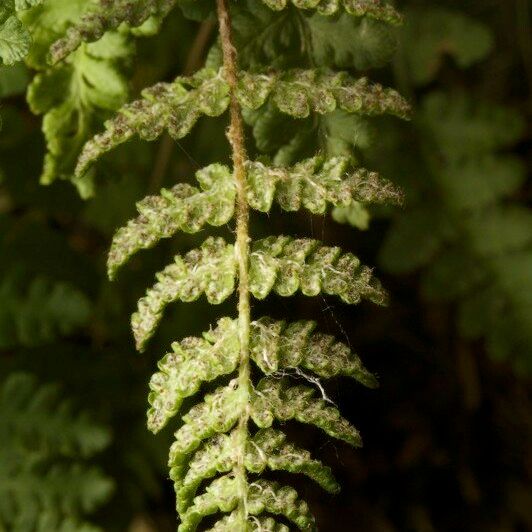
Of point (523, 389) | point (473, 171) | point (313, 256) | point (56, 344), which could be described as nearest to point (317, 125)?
point (313, 256)

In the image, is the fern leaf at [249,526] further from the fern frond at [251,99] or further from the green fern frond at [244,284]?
the fern frond at [251,99]

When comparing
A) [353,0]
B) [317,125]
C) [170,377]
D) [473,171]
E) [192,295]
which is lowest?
[170,377]

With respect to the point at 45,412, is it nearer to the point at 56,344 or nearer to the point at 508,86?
the point at 56,344

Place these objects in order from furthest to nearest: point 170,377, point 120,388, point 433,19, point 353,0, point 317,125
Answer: point 433,19 → point 120,388 → point 317,125 → point 353,0 → point 170,377

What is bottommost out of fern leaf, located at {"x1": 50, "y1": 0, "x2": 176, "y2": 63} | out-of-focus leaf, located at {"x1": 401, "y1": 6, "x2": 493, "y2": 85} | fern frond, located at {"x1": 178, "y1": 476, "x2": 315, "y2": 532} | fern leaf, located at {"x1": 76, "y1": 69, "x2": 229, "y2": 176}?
fern frond, located at {"x1": 178, "y1": 476, "x2": 315, "y2": 532}

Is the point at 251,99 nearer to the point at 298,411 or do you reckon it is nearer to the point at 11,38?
the point at 11,38

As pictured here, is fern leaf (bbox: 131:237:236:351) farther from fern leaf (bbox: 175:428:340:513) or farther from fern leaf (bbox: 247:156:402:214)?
fern leaf (bbox: 175:428:340:513)

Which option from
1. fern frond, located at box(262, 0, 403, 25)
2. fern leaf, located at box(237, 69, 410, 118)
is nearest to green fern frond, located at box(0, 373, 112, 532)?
fern leaf, located at box(237, 69, 410, 118)
